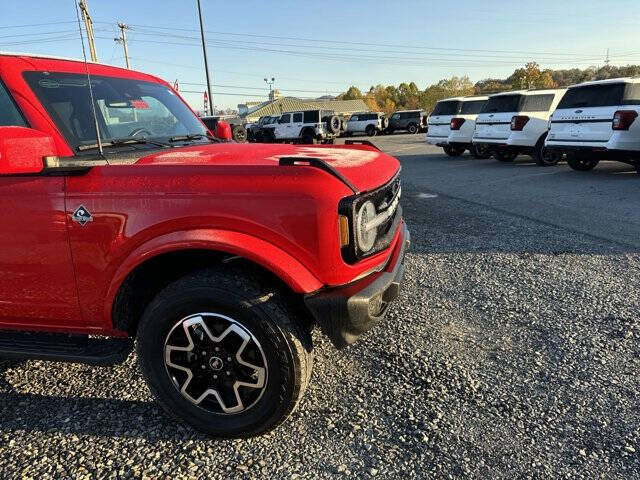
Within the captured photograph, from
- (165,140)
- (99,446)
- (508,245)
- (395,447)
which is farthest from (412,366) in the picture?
(508,245)

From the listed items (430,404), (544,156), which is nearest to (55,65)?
(430,404)

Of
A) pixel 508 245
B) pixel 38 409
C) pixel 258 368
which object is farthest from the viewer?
pixel 508 245

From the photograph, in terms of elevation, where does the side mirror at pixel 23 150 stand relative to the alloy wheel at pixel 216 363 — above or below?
above

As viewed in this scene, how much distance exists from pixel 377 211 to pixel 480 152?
42.4 ft

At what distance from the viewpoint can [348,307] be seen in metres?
2.11

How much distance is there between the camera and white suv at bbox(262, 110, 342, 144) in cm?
2869

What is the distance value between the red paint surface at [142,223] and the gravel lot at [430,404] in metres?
0.55

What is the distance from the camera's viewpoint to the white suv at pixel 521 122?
1176 cm

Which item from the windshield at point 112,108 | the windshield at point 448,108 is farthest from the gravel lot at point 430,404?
the windshield at point 448,108

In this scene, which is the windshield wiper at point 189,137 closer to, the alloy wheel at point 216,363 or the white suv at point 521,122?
the alloy wheel at point 216,363

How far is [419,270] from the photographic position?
4.72 metres

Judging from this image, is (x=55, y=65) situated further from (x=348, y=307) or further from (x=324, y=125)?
(x=324, y=125)

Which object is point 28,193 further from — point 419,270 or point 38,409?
point 419,270

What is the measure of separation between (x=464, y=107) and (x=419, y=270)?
11944mm
